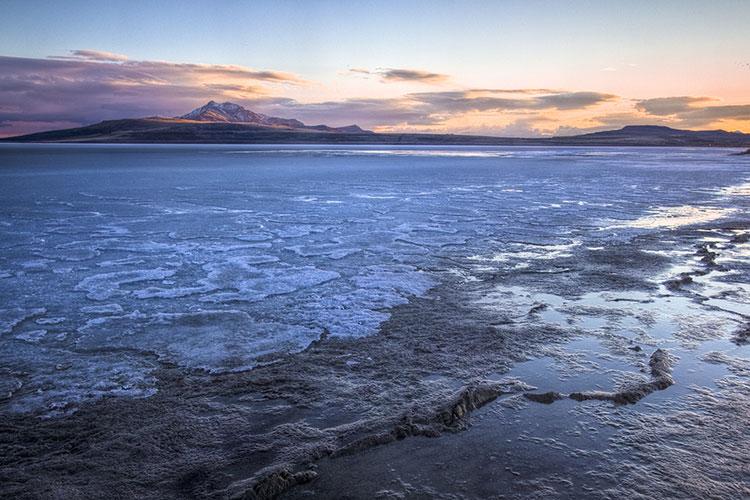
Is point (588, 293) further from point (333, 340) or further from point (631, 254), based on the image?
point (333, 340)

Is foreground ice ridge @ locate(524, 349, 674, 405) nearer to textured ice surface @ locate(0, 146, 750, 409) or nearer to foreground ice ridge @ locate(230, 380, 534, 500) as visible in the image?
foreground ice ridge @ locate(230, 380, 534, 500)

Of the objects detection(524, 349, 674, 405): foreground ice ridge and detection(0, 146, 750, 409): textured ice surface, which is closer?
detection(524, 349, 674, 405): foreground ice ridge

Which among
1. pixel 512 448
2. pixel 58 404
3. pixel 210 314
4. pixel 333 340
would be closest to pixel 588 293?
pixel 333 340

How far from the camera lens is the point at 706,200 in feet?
62.4

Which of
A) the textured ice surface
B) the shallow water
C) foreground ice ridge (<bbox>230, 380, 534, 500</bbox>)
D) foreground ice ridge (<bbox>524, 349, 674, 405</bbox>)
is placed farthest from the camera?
the textured ice surface

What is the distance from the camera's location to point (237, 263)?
30.6ft

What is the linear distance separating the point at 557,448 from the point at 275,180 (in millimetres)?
26972

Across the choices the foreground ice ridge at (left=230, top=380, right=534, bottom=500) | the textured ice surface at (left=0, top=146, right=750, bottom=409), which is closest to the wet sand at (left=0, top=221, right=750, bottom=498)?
the foreground ice ridge at (left=230, top=380, right=534, bottom=500)

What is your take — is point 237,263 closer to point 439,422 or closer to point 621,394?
point 439,422

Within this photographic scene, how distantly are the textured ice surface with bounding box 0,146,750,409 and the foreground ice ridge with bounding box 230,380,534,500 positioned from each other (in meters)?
1.83

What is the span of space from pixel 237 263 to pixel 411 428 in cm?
611

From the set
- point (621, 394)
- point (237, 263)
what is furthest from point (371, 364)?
point (237, 263)

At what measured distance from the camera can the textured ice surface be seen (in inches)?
217

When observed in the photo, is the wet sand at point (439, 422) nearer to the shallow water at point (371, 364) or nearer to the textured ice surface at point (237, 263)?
the shallow water at point (371, 364)
